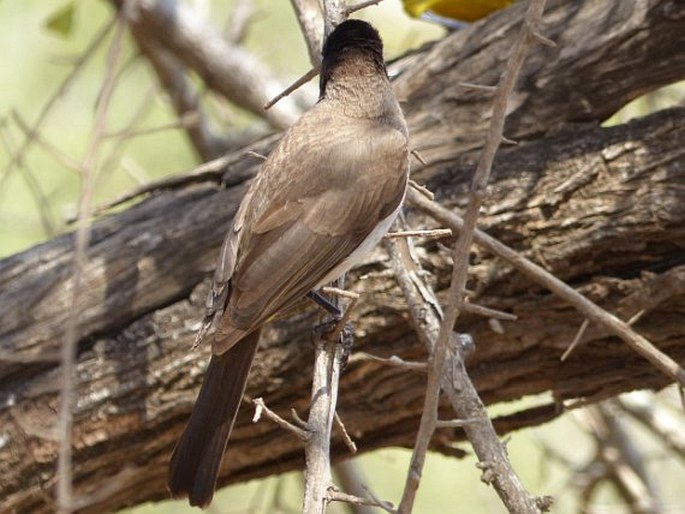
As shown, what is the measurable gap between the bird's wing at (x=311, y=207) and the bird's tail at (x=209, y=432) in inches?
7.6

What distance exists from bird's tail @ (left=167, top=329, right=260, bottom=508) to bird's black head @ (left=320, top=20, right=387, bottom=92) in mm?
889

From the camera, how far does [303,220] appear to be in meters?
3.21

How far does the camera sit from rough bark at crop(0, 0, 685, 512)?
3557mm

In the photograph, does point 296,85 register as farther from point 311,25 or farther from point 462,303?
point 462,303

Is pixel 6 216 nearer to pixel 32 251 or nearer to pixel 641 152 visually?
pixel 32 251

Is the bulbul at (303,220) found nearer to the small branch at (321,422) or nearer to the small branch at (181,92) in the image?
the small branch at (321,422)

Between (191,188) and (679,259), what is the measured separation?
5.47 ft

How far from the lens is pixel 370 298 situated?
368 cm

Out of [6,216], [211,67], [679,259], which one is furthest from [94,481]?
[6,216]

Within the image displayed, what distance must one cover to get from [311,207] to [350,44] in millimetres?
504

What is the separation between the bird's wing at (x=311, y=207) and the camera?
3084mm

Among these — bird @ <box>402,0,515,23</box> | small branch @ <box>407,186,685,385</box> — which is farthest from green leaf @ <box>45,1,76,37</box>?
small branch @ <box>407,186,685,385</box>

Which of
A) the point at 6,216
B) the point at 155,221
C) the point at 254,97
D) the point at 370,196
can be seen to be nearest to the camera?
the point at 370,196

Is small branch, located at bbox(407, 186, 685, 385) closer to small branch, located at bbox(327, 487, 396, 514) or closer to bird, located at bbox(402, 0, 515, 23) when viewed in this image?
small branch, located at bbox(327, 487, 396, 514)
